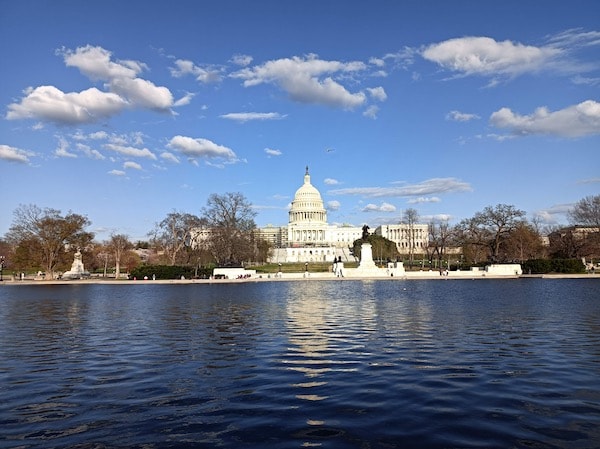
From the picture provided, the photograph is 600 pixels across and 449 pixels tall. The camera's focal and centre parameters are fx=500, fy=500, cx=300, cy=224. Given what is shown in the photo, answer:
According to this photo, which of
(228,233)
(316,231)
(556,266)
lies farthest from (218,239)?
(316,231)

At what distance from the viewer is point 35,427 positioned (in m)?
7.96

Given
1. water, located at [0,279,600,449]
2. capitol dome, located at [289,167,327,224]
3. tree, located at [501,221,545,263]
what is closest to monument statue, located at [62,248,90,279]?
water, located at [0,279,600,449]

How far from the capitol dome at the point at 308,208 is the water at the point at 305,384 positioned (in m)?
157

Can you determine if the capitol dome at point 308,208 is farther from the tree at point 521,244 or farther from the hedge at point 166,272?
the hedge at point 166,272

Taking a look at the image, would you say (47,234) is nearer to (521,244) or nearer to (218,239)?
(218,239)

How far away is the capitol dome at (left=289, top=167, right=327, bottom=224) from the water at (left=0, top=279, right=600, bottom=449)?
157 meters

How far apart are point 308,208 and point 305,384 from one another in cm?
16841

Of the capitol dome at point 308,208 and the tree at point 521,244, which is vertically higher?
the capitol dome at point 308,208

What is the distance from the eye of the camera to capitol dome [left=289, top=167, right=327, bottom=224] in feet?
584

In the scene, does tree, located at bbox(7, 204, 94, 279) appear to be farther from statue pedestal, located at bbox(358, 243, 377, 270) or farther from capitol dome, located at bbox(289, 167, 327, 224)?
capitol dome, located at bbox(289, 167, 327, 224)

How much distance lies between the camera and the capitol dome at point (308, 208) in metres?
178

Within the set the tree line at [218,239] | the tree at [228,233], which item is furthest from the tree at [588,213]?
→ the tree at [228,233]

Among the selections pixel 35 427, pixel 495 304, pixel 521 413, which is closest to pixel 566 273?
pixel 495 304

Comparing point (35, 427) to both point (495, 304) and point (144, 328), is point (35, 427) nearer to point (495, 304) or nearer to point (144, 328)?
point (144, 328)
